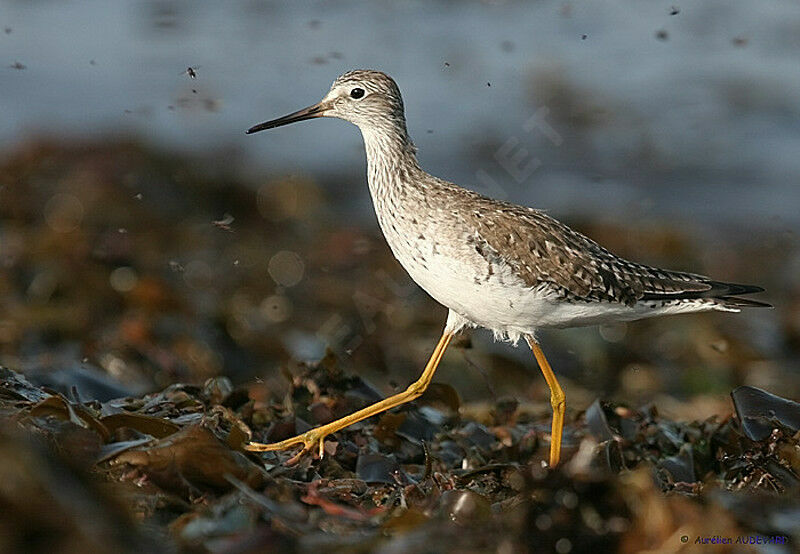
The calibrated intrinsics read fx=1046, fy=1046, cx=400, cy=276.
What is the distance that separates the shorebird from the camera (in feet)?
14.5

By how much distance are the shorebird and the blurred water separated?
6.09 m

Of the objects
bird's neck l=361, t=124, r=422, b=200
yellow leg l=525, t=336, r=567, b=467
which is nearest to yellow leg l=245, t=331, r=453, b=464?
yellow leg l=525, t=336, r=567, b=467

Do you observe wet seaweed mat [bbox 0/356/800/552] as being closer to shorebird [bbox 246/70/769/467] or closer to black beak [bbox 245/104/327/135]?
shorebird [bbox 246/70/769/467]

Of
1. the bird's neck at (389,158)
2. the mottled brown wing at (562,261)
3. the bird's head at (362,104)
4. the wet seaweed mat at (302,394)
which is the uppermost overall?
the bird's head at (362,104)

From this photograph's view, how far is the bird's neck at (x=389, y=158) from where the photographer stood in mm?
4734

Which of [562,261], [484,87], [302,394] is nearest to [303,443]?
[302,394]

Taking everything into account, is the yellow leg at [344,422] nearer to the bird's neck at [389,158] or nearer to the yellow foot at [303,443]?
the yellow foot at [303,443]

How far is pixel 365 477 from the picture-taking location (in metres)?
4.00

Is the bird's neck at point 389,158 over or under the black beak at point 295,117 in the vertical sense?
under

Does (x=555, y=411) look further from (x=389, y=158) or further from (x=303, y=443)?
(x=389, y=158)

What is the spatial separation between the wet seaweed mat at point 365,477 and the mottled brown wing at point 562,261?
0.55 meters

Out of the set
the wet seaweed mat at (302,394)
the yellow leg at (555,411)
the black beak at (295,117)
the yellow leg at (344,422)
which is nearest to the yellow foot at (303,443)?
the yellow leg at (344,422)

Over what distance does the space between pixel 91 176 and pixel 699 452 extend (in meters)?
6.37

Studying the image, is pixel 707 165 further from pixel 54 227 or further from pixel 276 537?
pixel 276 537
